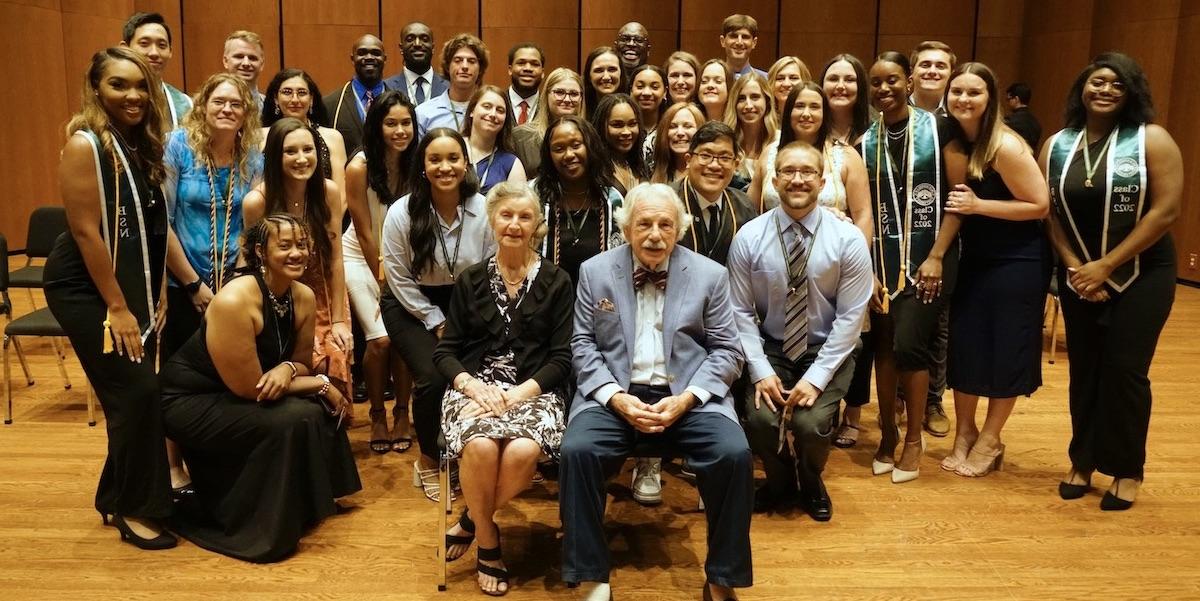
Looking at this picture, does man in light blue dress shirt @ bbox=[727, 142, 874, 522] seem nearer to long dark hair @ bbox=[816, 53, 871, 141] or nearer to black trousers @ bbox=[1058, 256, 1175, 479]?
long dark hair @ bbox=[816, 53, 871, 141]

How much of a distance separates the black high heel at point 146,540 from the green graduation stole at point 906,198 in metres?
2.78

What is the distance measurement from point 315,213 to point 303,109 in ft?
2.78

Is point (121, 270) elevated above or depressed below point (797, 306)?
above

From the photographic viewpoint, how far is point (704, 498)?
264cm

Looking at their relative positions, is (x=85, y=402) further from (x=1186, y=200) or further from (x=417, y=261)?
(x=1186, y=200)

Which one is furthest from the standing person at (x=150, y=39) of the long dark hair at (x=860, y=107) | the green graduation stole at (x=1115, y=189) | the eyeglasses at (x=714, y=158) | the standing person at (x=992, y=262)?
the green graduation stole at (x=1115, y=189)

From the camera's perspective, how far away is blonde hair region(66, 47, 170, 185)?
2.72 m

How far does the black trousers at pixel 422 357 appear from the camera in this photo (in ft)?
10.8

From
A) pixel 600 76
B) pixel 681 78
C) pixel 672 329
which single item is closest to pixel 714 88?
pixel 681 78

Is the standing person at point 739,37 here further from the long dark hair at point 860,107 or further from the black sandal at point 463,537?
the black sandal at point 463,537

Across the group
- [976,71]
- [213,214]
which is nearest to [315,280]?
[213,214]

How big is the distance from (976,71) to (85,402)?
175 inches

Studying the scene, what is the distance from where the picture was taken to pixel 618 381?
2.87 meters

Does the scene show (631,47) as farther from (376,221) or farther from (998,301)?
(998,301)
